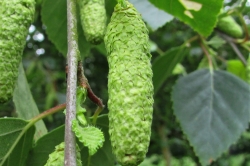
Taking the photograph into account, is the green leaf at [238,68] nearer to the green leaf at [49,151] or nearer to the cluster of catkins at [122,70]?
the green leaf at [49,151]

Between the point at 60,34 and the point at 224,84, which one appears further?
the point at 224,84

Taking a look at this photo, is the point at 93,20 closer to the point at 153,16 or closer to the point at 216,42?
the point at 153,16

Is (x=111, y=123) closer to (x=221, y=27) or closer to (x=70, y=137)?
(x=70, y=137)

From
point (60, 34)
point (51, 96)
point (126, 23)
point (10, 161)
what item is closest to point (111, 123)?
point (126, 23)

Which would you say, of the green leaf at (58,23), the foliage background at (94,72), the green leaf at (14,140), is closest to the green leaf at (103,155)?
the green leaf at (14,140)

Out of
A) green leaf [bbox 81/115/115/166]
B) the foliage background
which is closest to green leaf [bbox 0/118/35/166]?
green leaf [bbox 81/115/115/166]

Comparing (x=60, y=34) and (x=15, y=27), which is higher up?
(x=15, y=27)

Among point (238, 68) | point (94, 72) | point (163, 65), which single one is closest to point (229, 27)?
point (238, 68)
